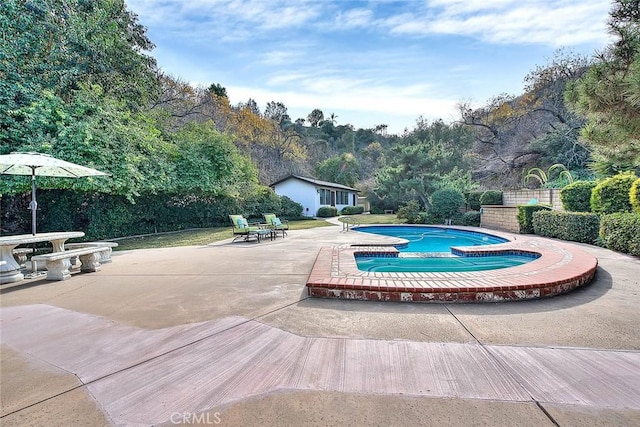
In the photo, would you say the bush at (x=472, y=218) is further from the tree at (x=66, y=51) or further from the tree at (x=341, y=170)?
the tree at (x=341, y=170)

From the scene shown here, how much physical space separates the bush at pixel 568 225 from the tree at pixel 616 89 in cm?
503

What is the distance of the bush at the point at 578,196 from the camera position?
9.88 metres

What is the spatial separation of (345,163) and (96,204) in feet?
91.8

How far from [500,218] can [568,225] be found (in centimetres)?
417

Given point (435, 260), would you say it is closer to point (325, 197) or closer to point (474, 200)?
point (474, 200)

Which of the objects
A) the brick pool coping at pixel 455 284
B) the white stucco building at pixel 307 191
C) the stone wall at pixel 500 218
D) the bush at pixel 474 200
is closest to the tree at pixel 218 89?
the white stucco building at pixel 307 191

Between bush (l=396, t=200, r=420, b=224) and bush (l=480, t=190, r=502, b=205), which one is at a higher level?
bush (l=480, t=190, r=502, b=205)

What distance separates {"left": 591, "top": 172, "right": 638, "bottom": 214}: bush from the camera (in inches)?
323

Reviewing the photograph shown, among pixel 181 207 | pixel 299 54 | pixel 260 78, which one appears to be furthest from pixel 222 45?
pixel 181 207

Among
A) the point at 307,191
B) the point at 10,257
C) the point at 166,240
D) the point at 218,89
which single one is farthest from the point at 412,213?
the point at 218,89

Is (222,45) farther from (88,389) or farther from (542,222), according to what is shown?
(542,222)

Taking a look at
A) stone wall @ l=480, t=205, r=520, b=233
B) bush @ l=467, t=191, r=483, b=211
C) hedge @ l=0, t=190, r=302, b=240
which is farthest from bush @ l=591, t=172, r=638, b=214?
hedge @ l=0, t=190, r=302, b=240

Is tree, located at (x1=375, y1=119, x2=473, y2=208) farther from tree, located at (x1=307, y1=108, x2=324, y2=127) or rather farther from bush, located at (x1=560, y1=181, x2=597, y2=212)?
tree, located at (x1=307, y1=108, x2=324, y2=127)

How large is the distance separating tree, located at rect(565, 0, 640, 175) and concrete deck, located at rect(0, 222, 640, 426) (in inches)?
92.4
